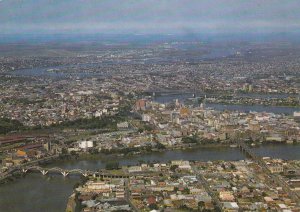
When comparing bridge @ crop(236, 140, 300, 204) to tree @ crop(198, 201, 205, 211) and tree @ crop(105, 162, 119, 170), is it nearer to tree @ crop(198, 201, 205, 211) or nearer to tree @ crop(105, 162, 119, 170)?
tree @ crop(198, 201, 205, 211)

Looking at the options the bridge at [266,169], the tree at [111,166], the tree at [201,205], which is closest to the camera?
the tree at [201,205]

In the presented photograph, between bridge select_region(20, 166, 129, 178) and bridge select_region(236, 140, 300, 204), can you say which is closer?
bridge select_region(236, 140, 300, 204)

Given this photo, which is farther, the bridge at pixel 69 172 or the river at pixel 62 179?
the bridge at pixel 69 172

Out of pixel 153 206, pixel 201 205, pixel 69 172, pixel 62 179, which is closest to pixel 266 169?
pixel 201 205

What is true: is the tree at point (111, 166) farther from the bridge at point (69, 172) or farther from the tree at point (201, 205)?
the tree at point (201, 205)

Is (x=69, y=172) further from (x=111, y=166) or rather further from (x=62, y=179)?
(x=111, y=166)
